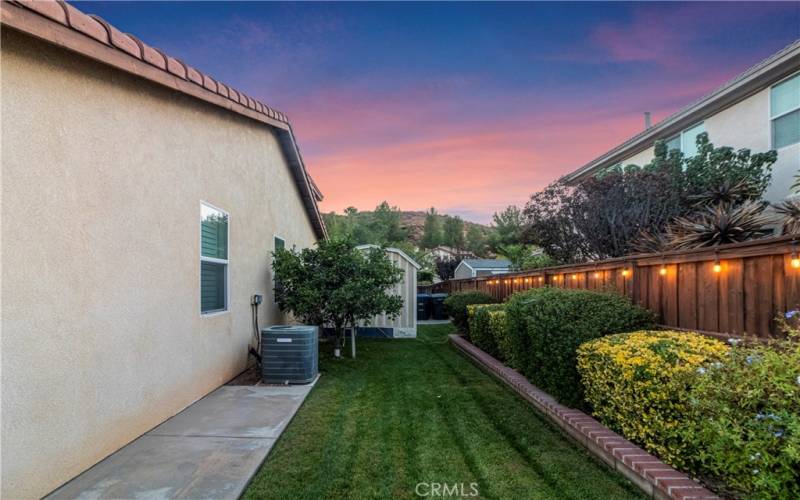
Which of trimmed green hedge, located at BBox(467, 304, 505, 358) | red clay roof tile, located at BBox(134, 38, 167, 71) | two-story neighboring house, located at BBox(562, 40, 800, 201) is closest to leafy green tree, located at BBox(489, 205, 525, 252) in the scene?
two-story neighboring house, located at BBox(562, 40, 800, 201)

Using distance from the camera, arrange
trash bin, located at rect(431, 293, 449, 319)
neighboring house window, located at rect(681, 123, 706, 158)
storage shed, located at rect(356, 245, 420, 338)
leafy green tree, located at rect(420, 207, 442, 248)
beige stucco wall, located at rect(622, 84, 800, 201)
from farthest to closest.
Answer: leafy green tree, located at rect(420, 207, 442, 248) < trash bin, located at rect(431, 293, 449, 319) < storage shed, located at rect(356, 245, 420, 338) < neighboring house window, located at rect(681, 123, 706, 158) < beige stucco wall, located at rect(622, 84, 800, 201)

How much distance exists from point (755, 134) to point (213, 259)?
1198cm

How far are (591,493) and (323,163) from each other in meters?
14.1

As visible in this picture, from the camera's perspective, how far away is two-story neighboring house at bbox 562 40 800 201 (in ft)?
27.2

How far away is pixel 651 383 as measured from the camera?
311cm

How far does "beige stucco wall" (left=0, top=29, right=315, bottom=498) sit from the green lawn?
1423mm

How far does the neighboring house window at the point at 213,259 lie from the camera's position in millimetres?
5348

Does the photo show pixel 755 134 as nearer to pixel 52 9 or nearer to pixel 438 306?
pixel 438 306

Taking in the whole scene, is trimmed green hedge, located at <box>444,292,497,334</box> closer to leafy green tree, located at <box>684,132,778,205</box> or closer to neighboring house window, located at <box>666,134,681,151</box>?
leafy green tree, located at <box>684,132,778,205</box>

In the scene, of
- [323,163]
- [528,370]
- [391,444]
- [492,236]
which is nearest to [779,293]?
[528,370]

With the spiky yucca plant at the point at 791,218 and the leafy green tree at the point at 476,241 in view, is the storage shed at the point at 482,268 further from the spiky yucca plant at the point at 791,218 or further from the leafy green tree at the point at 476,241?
the spiky yucca plant at the point at 791,218

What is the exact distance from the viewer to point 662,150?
1134 cm

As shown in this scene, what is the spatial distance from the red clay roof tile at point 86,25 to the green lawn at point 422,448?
365 cm

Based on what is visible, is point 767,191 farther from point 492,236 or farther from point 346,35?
point 492,236
